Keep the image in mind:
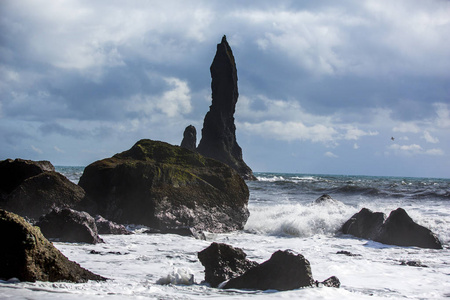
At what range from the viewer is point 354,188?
98.3 feet

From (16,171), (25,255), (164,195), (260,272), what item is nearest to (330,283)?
(260,272)

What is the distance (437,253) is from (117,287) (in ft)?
23.9

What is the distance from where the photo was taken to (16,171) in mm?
11930

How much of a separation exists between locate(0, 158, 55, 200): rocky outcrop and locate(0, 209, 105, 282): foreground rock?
849 centimetres

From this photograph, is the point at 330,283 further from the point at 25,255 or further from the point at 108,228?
the point at 108,228

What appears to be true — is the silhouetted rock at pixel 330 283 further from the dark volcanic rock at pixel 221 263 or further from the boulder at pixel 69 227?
the boulder at pixel 69 227

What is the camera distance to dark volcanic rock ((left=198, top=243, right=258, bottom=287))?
5.02 m

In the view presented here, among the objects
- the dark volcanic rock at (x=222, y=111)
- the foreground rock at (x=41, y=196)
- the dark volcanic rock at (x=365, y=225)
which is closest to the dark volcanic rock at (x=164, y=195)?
the foreground rock at (x=41, y=196)

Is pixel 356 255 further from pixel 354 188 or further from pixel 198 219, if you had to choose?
pixel 354 188

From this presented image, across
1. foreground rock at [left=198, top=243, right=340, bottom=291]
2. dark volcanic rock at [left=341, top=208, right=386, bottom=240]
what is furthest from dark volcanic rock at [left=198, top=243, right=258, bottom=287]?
dark volcanic rock at [left=341, top=208, right=386, bottom=240]

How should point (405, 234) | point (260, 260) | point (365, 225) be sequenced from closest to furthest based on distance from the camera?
point (260, 260)
point (405, 234)
point (365, 225)

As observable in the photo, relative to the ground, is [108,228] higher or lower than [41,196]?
lower

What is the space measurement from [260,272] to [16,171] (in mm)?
9896

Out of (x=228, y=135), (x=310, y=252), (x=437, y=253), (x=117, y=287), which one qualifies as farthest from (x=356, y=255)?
(x=228, y=135)
